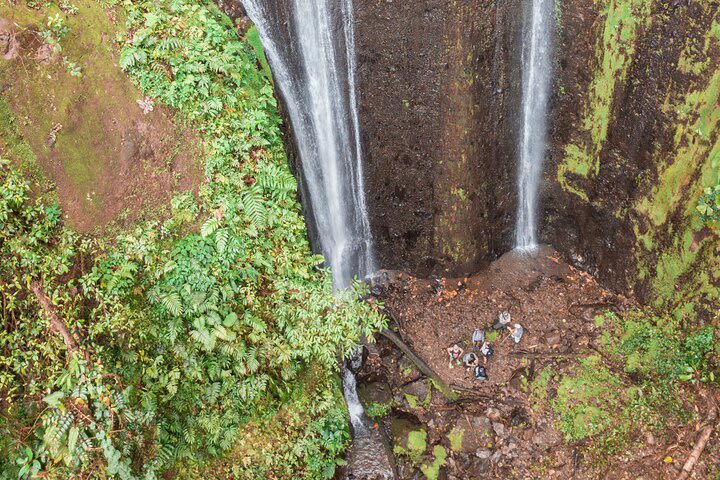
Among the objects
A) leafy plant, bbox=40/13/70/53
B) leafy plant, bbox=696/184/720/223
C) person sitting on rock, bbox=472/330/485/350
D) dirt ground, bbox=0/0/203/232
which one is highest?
leafy plant, bbox=40/13/70/53

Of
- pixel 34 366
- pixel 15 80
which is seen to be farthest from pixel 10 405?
pixel 15 80

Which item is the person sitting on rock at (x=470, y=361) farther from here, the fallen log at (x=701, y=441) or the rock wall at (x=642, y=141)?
the fallen log at (x=701, y=441)

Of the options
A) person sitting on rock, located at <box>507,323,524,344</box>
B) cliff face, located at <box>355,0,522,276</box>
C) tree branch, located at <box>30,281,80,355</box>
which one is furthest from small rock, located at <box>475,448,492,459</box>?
tree branch, located at <box>30,281,80,355</box>

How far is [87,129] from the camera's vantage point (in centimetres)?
708

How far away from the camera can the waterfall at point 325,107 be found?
8.18 meters

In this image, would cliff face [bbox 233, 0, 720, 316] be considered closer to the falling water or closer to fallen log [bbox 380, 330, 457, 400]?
fallen log [bbox 380, 330, 457, 400]

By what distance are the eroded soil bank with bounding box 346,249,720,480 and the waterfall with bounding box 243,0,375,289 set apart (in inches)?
60.8

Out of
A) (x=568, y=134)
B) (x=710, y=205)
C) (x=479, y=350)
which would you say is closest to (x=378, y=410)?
(x=479, y=350)

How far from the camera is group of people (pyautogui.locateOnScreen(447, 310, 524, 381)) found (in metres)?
9.48

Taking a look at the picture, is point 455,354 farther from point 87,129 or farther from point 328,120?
point 87,129

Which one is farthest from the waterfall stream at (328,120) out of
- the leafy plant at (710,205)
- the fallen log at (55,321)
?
the leafy plant at (710,205)

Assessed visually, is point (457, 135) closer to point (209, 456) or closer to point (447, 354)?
point (447, 354)

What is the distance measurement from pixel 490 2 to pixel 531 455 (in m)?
7.15

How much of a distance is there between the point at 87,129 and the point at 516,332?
777 cm
